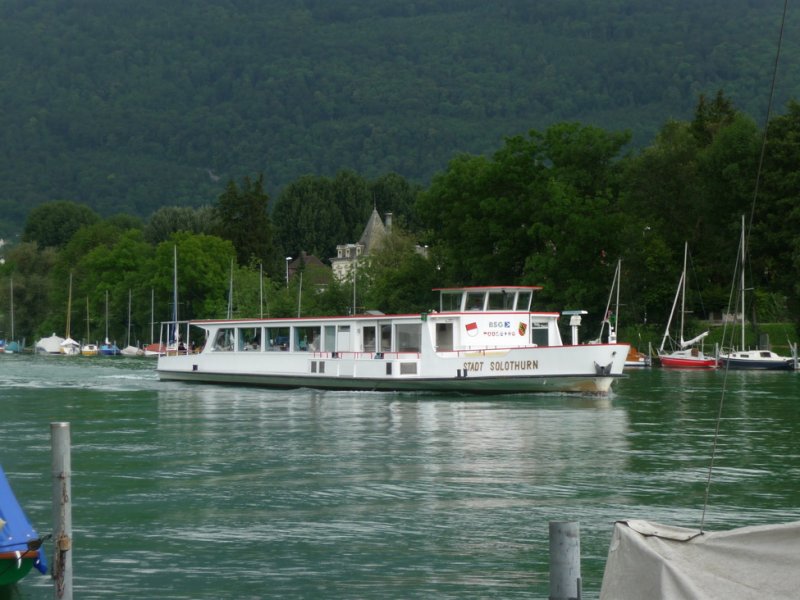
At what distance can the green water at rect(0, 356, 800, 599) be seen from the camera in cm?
1562

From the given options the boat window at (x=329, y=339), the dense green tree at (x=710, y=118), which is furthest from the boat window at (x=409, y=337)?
the dense green tree at (x=710, y=118)

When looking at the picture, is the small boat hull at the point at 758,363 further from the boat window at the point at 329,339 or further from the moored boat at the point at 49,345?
the moored boat at the point at 49,345

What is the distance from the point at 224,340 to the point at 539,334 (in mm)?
14555

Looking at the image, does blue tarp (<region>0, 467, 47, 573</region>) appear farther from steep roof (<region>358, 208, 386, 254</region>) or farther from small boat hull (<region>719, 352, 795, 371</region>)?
steep roof (<region>358, 208, 386, 254</region>)

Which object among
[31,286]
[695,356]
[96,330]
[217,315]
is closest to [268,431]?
[695,356]

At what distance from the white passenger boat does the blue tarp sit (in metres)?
29.7

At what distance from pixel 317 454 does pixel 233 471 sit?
309 cm

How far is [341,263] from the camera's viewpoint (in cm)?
13700

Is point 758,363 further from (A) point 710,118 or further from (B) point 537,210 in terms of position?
(A) point 710,118

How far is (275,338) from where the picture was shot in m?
52.1

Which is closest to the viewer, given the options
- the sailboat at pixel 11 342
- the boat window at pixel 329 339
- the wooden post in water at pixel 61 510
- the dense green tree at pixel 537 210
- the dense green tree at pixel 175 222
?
the wooden post in water at pixel 61 510

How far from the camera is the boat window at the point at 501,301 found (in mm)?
46156

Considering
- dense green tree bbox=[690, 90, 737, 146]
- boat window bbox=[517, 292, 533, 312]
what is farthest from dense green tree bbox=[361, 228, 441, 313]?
boat window bbox=[517, 292, 533, 312]

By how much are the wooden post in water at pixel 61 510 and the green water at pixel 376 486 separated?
5.34 ft
